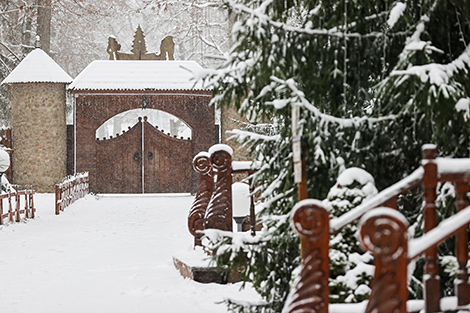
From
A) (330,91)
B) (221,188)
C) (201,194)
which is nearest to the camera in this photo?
(330,91)

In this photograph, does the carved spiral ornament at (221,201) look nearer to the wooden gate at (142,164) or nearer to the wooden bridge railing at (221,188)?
the wooden bridge railing at (221,188)

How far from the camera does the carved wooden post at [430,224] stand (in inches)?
135

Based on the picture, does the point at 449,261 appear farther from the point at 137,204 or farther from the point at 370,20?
the point at 137,204

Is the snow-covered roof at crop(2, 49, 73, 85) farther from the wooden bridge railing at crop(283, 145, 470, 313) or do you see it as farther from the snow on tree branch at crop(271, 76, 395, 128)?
the wooden bridge railing at crop(283, 145, 470, 313)

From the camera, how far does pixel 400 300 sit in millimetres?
2900

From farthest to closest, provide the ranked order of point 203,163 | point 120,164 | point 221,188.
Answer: point 120,164 → point 203,163 → point 221,188

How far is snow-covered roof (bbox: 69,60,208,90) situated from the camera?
781 inches

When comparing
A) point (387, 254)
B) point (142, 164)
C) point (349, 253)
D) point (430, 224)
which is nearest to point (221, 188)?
point (349, 253)

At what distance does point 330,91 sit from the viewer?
193 inches

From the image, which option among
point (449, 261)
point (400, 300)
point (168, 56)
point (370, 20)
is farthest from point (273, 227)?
point (168, 56)

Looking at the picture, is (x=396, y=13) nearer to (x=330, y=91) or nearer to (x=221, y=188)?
(x=330, y=91)

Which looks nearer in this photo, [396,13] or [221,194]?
[396,13]

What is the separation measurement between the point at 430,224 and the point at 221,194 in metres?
3.35

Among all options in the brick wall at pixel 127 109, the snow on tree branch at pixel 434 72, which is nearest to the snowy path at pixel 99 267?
the snow on tree branch at pixel 434 72
